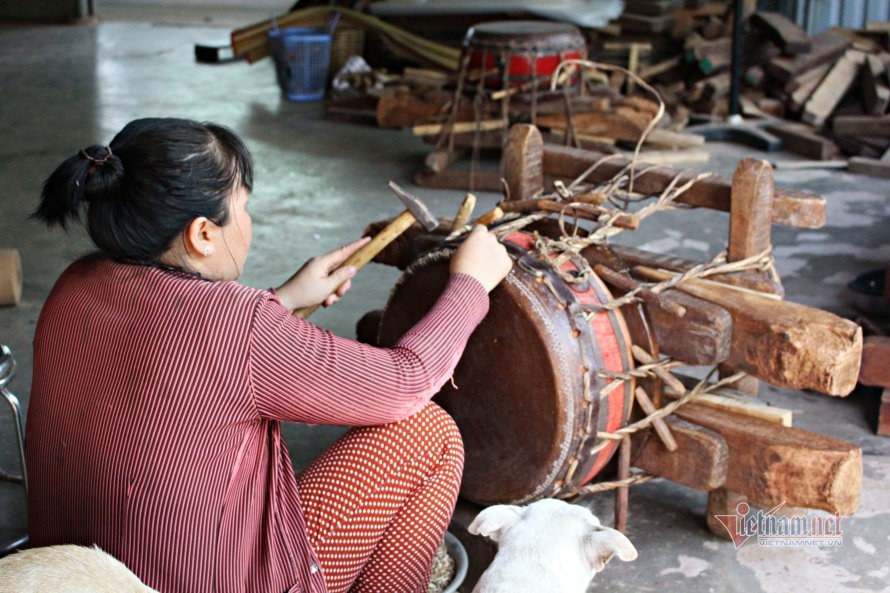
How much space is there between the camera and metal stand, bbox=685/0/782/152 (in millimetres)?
6809

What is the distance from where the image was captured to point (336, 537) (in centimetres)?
189

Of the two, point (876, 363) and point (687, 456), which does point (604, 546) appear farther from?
point (876, 363)

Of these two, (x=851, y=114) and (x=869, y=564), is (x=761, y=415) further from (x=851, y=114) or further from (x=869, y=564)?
(x=851, y=114)

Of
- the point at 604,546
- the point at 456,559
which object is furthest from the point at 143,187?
the point at 456,559

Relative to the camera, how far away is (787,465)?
88.7 inches

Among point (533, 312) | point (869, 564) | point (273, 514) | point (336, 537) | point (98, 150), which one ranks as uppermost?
point (98, 150)

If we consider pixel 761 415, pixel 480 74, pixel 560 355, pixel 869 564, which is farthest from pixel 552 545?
pixel 480 74

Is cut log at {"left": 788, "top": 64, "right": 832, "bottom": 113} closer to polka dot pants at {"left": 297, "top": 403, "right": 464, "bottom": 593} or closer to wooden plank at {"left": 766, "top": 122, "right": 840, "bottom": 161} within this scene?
wooden plank at {"left": 766, "top": 122, "right": 840, "bottom": 161}

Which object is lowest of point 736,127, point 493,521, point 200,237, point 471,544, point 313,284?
point 471,544

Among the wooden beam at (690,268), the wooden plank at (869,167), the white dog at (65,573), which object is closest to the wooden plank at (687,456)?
the wooden beam at (690,268)

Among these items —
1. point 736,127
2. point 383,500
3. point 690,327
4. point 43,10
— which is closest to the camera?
point 383,500

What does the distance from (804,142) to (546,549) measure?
554 centimetres

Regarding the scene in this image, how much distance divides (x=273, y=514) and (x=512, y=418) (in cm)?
76

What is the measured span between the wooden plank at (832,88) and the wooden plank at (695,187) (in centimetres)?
473
